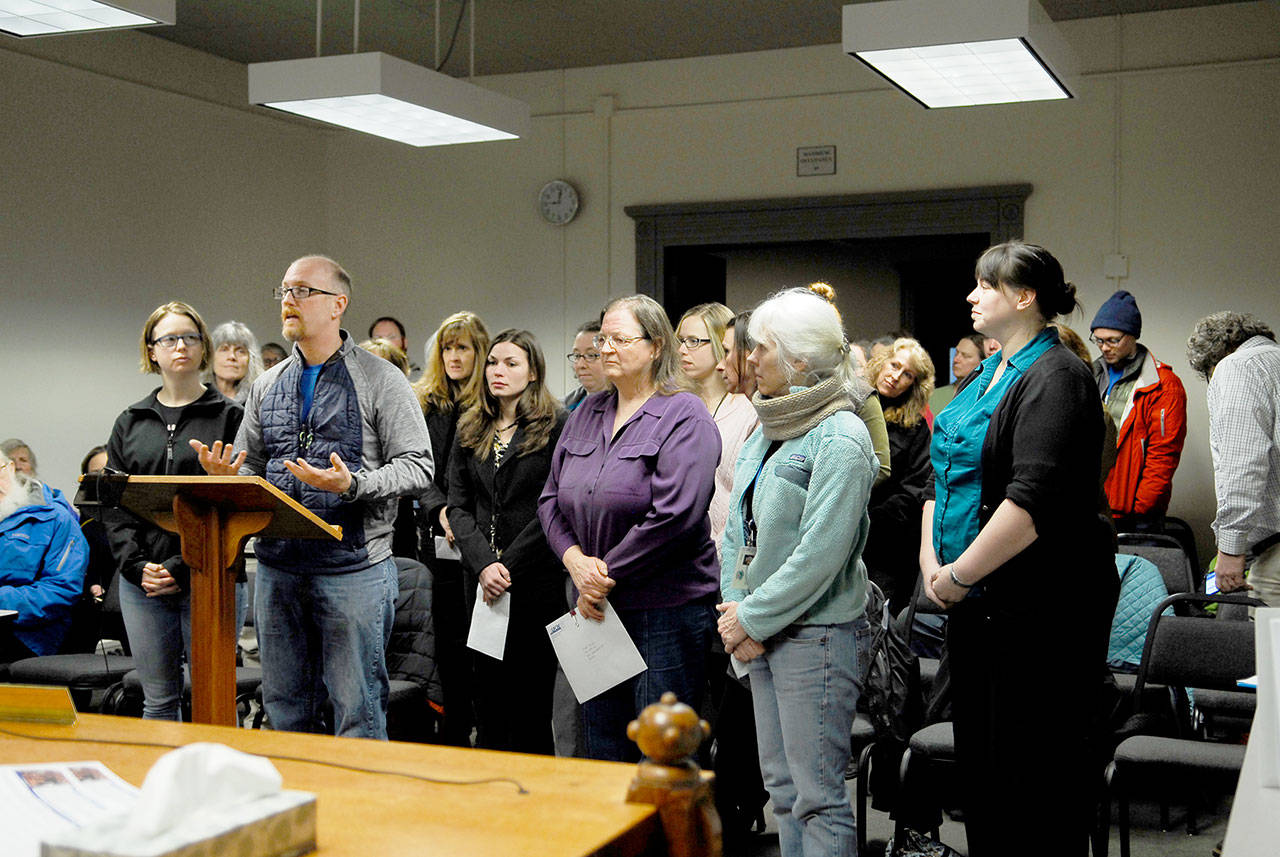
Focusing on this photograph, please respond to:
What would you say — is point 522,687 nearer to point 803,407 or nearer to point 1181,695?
point 803,407

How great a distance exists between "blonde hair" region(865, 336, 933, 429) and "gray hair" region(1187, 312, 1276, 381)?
984 millimetres

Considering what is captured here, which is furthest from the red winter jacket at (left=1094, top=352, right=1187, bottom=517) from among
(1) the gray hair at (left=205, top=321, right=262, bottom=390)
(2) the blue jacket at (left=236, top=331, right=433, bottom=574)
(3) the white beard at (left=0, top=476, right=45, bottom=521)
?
(3) the white beard at (left=0, top=476, right=45, bottom=521)

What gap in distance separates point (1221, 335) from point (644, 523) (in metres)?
2.39

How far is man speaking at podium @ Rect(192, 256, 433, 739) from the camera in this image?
10.3ft

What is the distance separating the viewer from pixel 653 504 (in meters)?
3.04

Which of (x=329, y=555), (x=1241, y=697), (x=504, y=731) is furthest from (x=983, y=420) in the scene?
(x=504, y=731)

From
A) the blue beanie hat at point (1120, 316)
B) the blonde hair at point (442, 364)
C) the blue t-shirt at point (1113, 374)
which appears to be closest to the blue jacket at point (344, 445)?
the blonde hair at point (442, 364)

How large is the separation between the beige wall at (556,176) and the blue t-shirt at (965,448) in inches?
178

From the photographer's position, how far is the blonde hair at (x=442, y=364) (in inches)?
179

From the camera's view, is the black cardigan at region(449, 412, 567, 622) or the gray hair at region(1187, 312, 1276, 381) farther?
the gray hair at region(1187, 312, 1276, 381)

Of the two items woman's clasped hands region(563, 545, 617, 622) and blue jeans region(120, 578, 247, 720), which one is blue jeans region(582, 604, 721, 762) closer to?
woman's clasped hands region(563, 545, 617, 622)

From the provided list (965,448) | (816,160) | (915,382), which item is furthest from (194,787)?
(816,160)

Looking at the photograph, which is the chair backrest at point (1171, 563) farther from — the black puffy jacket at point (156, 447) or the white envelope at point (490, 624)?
the black puffy jacket at point (156, 447)

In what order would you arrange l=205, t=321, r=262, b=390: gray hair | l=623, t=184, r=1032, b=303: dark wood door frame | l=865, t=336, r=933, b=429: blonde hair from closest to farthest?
l=865, t=336, r=933, b=429: blonde hair, l=205, t=321, r=262, b=390: gray hair, l=623, t=184, r=1032, b=303: dark wood door frame
